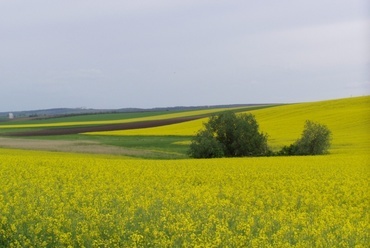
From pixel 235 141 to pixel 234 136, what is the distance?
40 cm

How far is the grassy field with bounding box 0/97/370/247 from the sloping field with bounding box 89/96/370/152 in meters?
19.9

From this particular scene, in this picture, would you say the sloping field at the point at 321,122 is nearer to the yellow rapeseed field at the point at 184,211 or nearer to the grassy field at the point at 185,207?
the grassy field at the point at 185,207

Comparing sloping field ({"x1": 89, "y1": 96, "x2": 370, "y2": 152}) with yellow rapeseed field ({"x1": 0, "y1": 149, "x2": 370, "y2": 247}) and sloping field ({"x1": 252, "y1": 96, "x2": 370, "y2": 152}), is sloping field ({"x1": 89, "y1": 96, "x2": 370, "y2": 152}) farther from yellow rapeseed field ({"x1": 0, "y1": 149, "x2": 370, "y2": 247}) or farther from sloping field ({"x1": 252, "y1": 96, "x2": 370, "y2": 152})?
yellow rapeseed field ({"x1": 0, "y1": 149, "x2": 370, "y2": 247})

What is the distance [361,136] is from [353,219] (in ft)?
102

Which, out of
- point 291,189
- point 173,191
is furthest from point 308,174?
point 173,191

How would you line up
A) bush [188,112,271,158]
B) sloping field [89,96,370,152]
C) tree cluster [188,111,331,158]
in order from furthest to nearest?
sloping field [89,96,370,152] < bush [188,112,271,158] < tree cluster [188,111,331,158]

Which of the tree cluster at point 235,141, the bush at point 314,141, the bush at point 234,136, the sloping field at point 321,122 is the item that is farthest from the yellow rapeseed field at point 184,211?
the sloping field at point 321,122

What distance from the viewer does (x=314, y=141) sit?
113 feet

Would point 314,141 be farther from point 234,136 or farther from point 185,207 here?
point 185,207

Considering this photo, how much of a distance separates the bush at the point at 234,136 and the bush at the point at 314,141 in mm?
2789

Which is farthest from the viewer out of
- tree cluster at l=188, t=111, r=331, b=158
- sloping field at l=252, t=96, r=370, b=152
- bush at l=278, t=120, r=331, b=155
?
sloping field at l=252, t=96, r=370, b=152

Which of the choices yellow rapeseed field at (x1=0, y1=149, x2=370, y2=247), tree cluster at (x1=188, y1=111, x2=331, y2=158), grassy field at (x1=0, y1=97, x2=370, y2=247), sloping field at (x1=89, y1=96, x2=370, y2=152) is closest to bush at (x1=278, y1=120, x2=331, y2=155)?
tree cluster at (x1=188, y1=111, x2=331, y2=158)

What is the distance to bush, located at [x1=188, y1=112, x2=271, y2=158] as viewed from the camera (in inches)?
1458

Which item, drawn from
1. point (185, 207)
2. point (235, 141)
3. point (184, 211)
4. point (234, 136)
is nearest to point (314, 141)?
point (235, 141)
